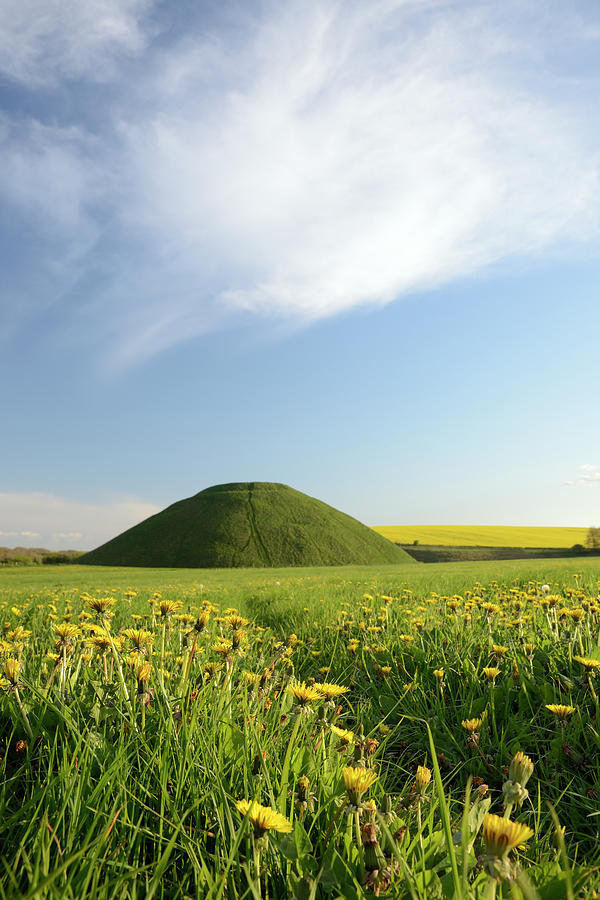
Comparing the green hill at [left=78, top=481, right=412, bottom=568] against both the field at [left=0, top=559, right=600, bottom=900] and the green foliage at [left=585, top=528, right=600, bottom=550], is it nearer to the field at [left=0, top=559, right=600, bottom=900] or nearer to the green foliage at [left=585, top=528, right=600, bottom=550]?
the green foliage at [left=585, top=528, right=600, bottom=550]

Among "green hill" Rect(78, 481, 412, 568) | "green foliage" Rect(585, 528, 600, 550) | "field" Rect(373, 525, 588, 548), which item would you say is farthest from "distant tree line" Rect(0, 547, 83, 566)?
"green foliage" Rect(585, 528, 600, 550)

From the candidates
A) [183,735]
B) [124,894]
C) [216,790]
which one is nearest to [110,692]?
[183,735]

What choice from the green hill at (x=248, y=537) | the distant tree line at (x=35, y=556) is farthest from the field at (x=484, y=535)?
the distant tree line at (x=35, y=556)

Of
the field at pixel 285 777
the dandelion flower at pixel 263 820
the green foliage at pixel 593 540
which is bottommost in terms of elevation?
the green foliage at pixel 593 540

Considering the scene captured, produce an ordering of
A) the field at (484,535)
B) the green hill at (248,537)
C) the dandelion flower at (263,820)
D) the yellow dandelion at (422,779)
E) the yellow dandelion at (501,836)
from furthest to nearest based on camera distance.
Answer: the field at (484,535) → the green hill at (248,537) → the yellow dandelion at (422,779) → the dandelion flower at (263,820) → the yellow dandelion at (501,836)

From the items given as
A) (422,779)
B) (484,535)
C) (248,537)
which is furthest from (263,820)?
(484,535)

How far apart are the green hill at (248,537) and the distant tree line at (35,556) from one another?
9.64 feet

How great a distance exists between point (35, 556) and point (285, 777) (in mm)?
73919

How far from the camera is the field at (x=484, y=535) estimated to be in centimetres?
9456

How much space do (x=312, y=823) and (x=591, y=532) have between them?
92.4m

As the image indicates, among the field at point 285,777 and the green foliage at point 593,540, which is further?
the green foliage at point 593,540

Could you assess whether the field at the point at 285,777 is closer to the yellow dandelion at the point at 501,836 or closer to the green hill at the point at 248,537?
the yellow dandelion at the point at 501,836

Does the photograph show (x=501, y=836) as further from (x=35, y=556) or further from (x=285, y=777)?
(x=35, y=556)

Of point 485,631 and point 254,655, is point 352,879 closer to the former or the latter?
point 254,655
